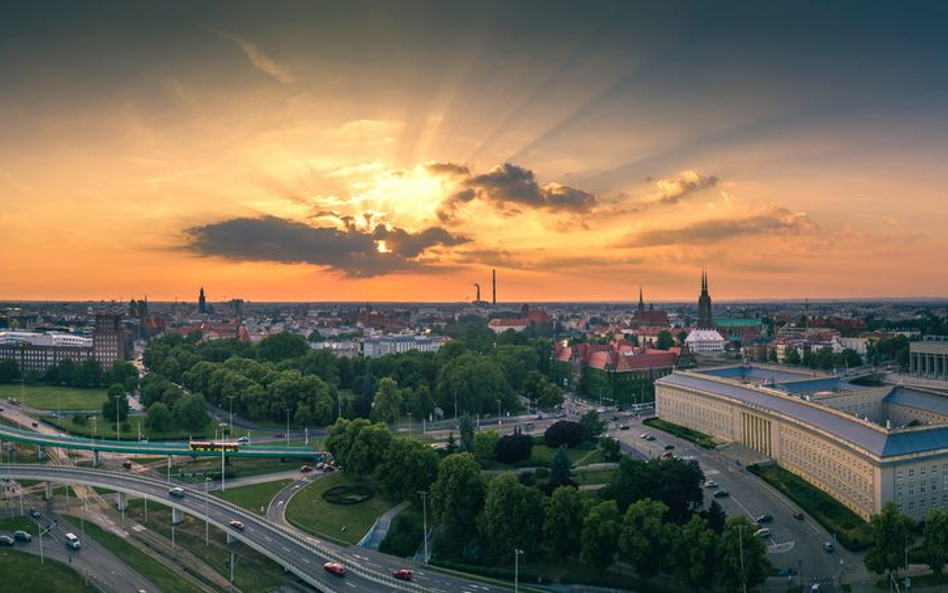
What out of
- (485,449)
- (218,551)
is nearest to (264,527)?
(218,551)

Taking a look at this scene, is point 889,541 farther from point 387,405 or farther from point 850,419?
point 387,405

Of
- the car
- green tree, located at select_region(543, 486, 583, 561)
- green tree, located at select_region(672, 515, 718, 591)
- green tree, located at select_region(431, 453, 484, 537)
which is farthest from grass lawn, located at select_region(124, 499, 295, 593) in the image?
green tree, located at select_region(672, 515, 718, 591)

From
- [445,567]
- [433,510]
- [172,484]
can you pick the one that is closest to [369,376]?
[172,484]

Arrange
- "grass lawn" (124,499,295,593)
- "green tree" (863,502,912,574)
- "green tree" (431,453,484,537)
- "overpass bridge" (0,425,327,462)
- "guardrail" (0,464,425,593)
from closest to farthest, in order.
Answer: "green tree" (863,502,912,574) → "guardrail" (0,464,425,593) → "grass lawn" (124,499,295,593) → "green tree" (431,453,484,537) → "overpass bridge" (0,425,327,462)

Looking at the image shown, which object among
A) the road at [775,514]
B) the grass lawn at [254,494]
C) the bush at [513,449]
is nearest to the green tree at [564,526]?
the road at [775,514]

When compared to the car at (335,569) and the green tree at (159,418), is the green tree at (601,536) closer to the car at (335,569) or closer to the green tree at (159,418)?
the car at (335,569)

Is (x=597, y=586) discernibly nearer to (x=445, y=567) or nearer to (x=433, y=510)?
(x=445, y=567)

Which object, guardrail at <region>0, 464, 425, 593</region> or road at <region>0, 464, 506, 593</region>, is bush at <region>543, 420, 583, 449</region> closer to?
road at <region>0, 464, 506, 593</region>
